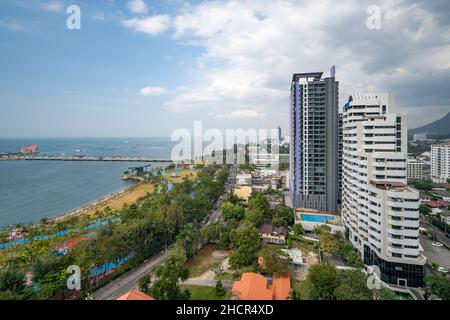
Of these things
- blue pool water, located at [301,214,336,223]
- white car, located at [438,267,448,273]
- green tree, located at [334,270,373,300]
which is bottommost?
white car, located at [438,267,448,273]

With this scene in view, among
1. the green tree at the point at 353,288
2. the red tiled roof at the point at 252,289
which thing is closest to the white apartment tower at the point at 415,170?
the green tree at the point at 353,288

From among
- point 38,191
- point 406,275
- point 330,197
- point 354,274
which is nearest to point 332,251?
point 406,275

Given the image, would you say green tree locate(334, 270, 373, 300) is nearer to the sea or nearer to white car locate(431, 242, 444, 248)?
white car locate(431, 242, 444, 248)

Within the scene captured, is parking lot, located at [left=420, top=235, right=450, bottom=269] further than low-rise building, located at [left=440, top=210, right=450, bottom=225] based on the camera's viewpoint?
No

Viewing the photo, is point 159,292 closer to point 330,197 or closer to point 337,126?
point 330,197

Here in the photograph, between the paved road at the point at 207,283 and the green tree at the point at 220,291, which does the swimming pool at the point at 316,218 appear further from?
the green tree at the point at 220,291

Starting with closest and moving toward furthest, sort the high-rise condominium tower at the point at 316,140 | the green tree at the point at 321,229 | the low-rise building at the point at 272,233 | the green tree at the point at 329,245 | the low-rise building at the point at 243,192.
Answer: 1. the green tree at the point at 329,245
2. the low-rise building at the point at 272,233
3. the green tree at the point at 321,229
4. the high-rise condominium tower at the point at 316,140
5. the low-rise building at the point at 243,192

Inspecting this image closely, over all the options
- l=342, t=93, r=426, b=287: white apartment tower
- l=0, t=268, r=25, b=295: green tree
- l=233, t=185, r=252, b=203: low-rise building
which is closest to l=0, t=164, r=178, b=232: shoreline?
l=233, t=185, r=252, b=203: low-rise building
